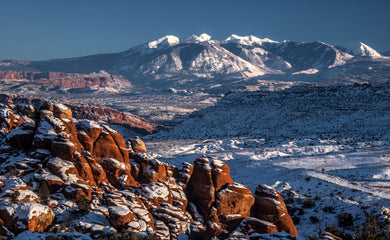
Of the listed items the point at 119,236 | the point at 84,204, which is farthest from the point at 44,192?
the point at 119,236

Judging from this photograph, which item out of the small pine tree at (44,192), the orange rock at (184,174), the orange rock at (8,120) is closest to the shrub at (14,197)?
the small pine tree at (44,192)

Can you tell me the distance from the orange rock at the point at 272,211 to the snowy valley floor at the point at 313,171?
271cm

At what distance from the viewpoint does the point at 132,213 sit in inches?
643

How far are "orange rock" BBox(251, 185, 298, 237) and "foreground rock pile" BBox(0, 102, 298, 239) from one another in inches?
2.4

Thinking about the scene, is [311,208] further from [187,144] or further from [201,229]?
[187,144]

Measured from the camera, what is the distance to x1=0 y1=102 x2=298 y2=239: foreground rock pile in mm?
15641

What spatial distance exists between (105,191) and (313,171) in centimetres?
2416

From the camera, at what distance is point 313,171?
3462cm

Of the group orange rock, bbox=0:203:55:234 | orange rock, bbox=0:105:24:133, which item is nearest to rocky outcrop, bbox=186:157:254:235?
orange rock, bbox=0:203:55:234

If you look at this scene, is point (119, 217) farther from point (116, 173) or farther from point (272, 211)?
point (272, 211)

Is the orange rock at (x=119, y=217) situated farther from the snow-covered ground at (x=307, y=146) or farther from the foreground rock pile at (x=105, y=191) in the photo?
the snow-covered ground at (x=307, y=146)

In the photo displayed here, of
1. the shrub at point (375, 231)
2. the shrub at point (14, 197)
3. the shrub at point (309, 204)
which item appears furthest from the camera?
the shrub at point (309, 204)

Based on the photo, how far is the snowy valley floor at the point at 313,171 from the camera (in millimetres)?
23000

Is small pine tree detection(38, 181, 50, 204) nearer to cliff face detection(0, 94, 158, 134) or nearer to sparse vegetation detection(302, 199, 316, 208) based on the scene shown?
sparse vegetation detection(302, 199, 316, 208)
